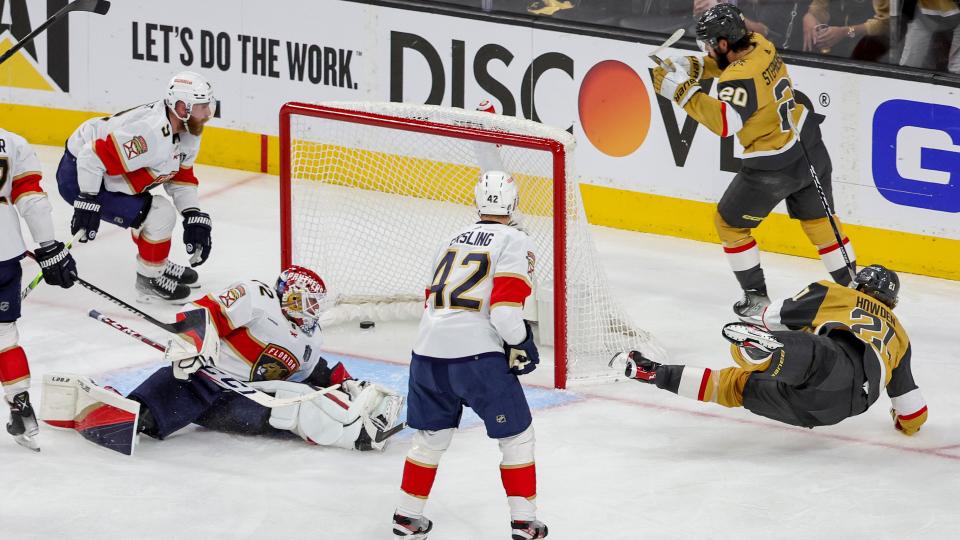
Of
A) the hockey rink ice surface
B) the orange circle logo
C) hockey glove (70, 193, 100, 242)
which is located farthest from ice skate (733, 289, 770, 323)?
hockey glove (70, 193, 100, 242)

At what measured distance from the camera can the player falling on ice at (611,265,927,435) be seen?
495 cm

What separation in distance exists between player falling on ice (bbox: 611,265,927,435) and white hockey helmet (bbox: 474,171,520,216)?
95 cm

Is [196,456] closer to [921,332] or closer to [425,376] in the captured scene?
[425,376]

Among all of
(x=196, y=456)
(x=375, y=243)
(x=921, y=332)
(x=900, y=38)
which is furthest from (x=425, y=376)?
(x=900, y=38)

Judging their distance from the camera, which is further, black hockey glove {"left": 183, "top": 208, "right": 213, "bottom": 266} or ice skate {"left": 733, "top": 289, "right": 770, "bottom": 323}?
black hockey glove {"left": 183, "top": 208, "right": 213, "bottom": 266}

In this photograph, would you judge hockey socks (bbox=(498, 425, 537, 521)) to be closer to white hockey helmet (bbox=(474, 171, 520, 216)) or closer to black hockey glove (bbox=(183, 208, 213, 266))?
white hockey helmet (bbox=(474, 171, 520, 216))

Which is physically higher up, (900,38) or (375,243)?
(900,38)

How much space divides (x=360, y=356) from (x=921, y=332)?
2.20 metres

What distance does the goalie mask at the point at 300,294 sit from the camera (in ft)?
16.4

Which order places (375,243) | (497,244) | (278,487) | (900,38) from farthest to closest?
(900,38)
(375,243)
(278,487)
(497,244)

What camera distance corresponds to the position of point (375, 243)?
638cm

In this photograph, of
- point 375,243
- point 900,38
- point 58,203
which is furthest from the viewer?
point 58,203

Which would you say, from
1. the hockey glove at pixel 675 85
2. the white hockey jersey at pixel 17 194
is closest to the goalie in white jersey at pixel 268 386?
the white hockey jersey at pixel 17 194

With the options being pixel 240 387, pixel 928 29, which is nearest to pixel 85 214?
pixel 240 387
